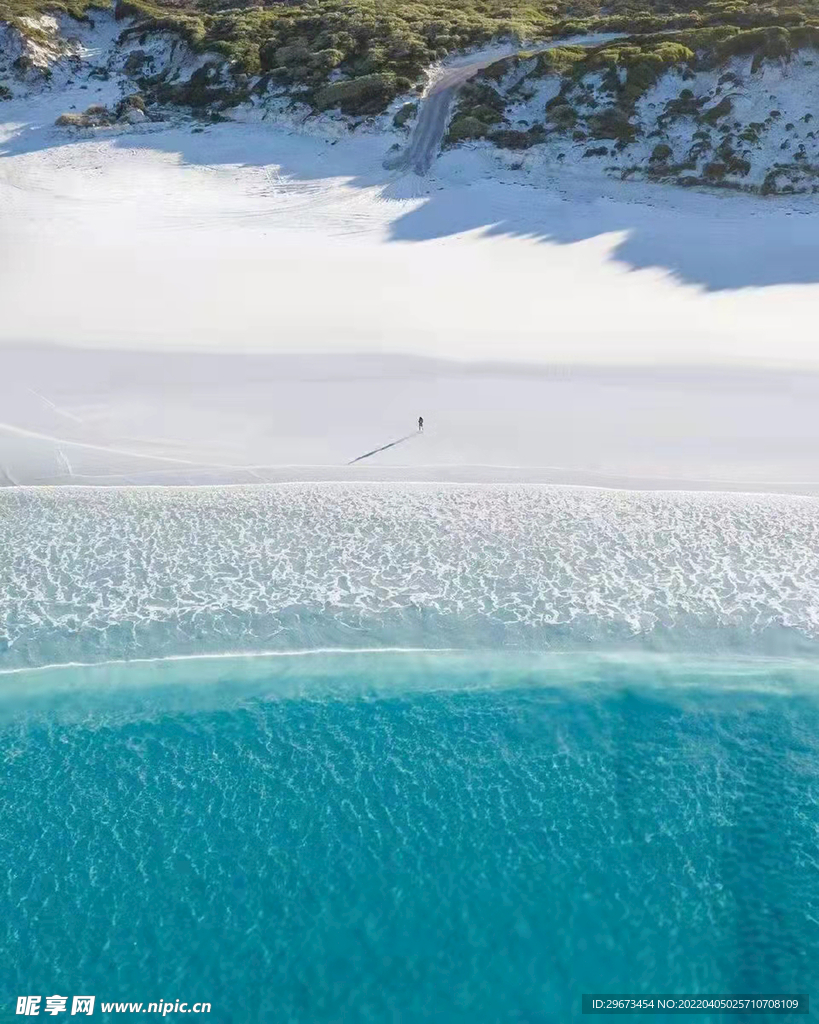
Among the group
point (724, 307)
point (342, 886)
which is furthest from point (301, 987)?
point (724, 307)

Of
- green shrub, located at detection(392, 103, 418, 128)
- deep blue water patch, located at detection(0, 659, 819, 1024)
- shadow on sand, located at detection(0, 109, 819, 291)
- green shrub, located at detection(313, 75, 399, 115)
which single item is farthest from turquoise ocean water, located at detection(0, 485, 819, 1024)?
green shrub, located at detection(313, 75, 399, 115)

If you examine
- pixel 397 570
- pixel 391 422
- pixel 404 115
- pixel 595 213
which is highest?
pixel 404 115

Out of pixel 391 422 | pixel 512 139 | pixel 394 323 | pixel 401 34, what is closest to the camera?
pixel 391 422

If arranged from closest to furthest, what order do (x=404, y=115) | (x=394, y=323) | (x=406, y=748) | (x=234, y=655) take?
(x=406, y=748) → (x=234, y=655) → (x=394, y=323) → (x=404, y=115)

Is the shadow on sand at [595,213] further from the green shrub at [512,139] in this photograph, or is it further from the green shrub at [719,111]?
the green shrub at [719,111]

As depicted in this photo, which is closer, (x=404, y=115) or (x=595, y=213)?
(x=595, y=213)

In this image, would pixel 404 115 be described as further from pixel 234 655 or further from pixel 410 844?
pixel 410 844

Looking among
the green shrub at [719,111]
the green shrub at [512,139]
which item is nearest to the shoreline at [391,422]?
the green shrub at [512,139]

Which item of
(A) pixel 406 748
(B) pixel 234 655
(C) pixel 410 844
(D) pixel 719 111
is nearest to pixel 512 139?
(D) pixel 719 111
